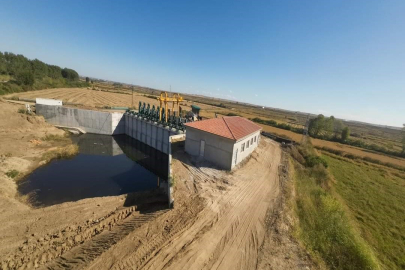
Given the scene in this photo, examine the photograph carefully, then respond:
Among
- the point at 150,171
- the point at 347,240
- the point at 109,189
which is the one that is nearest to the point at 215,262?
the point at 347,240

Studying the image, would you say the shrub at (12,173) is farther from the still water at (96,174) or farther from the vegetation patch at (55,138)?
the vegetation patch at (55,138)

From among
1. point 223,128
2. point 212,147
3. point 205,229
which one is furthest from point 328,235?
point 223,128

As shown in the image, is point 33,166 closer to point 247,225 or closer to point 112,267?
point 112,267

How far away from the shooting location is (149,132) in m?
31.8

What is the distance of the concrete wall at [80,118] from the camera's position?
34500mm

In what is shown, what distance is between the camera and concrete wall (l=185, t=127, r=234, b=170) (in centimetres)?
1672

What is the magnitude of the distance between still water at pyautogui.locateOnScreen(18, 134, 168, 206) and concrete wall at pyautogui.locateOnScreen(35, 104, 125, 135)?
4.35 metres

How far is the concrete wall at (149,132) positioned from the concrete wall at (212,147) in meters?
7.45

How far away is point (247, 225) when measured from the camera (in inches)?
412

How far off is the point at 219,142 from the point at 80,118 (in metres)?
30.4

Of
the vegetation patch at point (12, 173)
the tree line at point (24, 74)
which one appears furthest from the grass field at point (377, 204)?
the tree line at point (24, 74)

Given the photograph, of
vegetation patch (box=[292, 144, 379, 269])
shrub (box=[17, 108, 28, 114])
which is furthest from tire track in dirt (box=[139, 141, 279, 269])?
shrub (box=[17, 108, 28, 114])

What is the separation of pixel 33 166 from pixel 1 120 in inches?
607

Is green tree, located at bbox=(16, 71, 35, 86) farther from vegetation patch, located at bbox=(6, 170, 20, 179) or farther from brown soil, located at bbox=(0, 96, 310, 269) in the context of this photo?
brown soil, located at bbox=(0, 96, 310, 269)
